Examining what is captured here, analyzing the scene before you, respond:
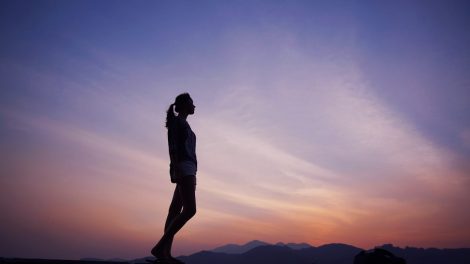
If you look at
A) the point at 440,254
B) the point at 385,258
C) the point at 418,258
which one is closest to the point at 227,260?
the point at 418,258

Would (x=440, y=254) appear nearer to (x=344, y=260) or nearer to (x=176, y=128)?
(x=344, y=260)

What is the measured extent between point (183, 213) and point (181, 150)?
0.94 meters

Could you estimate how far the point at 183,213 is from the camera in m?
4.74

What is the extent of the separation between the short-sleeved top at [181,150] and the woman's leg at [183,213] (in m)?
0.16

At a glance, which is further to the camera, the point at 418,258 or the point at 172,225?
the point at 418,258

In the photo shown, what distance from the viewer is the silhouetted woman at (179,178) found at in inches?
185

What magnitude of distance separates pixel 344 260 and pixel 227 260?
69672mm

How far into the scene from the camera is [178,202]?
17.1 feet

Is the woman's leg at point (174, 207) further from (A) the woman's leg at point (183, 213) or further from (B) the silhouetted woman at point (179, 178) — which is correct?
(A) the woman's leg at point (183, 213)

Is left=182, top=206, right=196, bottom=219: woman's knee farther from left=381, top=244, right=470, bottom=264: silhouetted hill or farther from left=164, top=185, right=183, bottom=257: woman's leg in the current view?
left=381, top=244, right=470, bottom=264: silhouetted hill

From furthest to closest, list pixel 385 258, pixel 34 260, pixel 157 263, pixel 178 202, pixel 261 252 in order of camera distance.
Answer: pixel 261 252 → pixel 385 258 → pixel 178 202 → pixel 157 263 → pixel 34 260

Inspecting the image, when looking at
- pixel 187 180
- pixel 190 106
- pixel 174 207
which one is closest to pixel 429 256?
pixel 174 207

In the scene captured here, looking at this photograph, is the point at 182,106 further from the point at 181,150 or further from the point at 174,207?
the point at 174,207

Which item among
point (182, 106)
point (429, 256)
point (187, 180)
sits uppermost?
point (182, 106)
